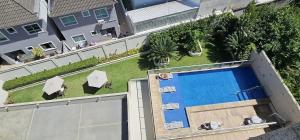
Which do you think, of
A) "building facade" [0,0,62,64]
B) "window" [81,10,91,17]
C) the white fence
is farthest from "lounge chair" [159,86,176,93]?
"building facade" [0,0,62,64]

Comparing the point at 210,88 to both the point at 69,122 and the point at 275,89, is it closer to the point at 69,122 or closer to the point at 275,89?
the point at 275,89

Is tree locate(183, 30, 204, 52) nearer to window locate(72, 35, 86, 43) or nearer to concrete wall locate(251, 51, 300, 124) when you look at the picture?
concrete wall locate(251, 51, 300, 124)

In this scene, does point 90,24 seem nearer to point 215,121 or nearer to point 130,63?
point 130,63

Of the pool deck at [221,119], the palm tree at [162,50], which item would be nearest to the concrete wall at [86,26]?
the palm tree at [162,50]

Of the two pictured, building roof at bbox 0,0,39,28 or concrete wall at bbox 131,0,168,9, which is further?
concrete wall at bbox 131,0,168,9

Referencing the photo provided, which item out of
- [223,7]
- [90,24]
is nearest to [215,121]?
[223,7]

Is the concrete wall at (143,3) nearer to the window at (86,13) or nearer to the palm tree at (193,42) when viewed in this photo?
the window at (86,13)
